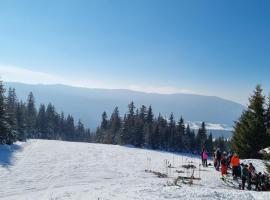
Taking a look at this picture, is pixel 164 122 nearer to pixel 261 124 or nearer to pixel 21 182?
pixel 261 124

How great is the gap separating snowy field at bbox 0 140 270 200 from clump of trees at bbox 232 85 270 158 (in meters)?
4.74

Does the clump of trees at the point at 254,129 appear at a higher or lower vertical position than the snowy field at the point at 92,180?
higher

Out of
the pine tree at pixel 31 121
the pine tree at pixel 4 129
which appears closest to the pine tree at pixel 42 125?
the pine tree at pixel 31 121

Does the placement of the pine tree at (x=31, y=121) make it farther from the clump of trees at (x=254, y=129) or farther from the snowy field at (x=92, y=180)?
the clump of trees at (x=254, y=129)

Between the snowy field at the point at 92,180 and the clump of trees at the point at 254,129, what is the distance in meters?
4.74

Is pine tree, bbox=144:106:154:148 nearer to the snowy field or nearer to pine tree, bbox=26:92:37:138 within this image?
pine tree, bbox=26:92:37:138

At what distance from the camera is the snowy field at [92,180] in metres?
20.0

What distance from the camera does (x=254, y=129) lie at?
37875 mm

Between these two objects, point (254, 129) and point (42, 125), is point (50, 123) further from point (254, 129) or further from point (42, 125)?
point (254, 129)

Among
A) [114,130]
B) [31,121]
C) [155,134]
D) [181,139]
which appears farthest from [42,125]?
[181,139]

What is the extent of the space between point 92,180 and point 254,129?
21.2m

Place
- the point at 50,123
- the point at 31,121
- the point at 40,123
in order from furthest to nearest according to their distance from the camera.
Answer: the point at 50,123 < the point at 40,123 < the point at 31,121

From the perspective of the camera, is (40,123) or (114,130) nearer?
(114,130)

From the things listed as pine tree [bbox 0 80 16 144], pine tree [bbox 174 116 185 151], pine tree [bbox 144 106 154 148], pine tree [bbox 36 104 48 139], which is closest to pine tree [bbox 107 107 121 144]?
pine tree [bbox 144 106 154 148]
